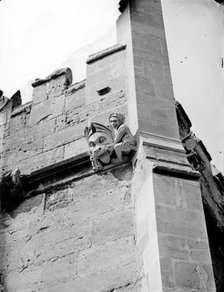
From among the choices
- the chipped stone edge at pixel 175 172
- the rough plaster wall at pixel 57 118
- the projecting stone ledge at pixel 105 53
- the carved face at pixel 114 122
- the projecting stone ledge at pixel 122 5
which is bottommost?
the chipped stone edge at pixel 175 172

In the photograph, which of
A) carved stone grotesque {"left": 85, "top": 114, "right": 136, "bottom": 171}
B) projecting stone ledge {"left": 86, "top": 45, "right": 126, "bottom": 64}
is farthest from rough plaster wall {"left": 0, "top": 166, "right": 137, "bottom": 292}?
projecting stone ledge {"left": 86, "top": 45, "right": 126, "bottom": 64}

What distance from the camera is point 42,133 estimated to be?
30.9ft

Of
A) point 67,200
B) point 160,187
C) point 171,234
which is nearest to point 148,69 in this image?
point 67,200

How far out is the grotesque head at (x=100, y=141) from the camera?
815 centimetres

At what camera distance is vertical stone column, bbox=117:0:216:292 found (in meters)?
6.73

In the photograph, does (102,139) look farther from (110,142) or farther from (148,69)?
(148,69)

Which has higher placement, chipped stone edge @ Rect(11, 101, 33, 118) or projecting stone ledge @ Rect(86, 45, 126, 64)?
projecting stone ledge @ Rect(86, 45, 126, 64)

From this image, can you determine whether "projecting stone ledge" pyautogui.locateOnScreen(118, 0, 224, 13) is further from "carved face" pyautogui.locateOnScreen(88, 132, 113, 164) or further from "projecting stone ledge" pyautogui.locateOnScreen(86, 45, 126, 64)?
"carved face" pyautogui.locateOnScreen(88, 132, 113, 164)

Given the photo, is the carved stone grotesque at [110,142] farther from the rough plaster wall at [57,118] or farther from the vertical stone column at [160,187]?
the rough plaster wall at [57,118]

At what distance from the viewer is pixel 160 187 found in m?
7.32

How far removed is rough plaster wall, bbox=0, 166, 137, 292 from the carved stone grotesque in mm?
145

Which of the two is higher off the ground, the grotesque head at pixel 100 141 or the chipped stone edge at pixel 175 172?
the grotesque head at pixel 100 141

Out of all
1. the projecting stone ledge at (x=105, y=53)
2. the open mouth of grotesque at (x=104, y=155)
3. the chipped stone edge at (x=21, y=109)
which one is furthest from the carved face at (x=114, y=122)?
the chipped stone edge at (x=21, y=109)

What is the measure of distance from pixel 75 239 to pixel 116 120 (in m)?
1.31
